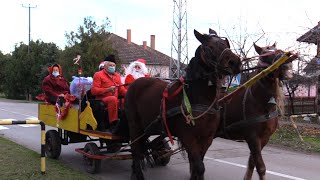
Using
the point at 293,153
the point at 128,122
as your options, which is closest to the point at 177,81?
the point at 128,122

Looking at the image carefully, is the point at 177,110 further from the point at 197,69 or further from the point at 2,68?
the point at 2,68

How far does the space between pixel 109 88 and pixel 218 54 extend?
3053mm

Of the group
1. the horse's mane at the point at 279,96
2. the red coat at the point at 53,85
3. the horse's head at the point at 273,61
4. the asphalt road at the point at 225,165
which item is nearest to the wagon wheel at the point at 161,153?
the asphalt road at the point at 225,165

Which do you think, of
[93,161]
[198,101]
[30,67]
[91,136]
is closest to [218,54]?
[198,101]

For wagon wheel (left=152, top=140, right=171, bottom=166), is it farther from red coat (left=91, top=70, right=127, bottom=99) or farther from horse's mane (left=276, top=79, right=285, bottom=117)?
horse's mane (left=276, top=79, right=285, bottom=117)

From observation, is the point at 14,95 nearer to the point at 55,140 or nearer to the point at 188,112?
the point at 55,140

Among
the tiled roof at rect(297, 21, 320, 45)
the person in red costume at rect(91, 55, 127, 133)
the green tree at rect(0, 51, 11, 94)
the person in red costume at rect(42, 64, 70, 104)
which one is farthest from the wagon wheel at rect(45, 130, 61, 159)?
the green tree at rect(0, 51, 11, 94)

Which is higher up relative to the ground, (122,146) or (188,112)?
(188,112)

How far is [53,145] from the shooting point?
27.9 ft

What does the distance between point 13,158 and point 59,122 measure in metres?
1.15

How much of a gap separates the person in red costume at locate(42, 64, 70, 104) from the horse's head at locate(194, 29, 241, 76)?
4.80 metres

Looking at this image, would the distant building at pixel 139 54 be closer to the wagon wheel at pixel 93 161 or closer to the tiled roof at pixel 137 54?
the tiled roof at pixel 137 54

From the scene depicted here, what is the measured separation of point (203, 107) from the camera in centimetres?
512

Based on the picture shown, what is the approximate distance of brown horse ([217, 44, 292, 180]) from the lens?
561 centimetres
